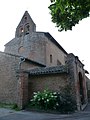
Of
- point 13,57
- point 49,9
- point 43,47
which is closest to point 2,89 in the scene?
point 13,57

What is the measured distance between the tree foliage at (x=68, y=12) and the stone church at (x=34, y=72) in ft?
21.0

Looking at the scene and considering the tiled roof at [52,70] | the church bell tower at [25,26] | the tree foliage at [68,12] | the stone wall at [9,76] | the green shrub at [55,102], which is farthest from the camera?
the church bell tower at [25,26]

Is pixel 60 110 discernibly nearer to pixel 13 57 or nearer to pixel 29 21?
pixel 13 57

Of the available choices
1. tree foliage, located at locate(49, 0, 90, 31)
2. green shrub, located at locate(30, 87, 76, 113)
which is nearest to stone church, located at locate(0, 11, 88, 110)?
→ green shrub, located at locate(30, 87, 76, 113)

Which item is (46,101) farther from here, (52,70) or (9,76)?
(9,76)

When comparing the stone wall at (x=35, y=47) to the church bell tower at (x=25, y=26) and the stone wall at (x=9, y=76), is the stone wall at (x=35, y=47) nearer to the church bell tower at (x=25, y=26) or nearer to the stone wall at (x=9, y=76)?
the church bell tower at (x=25, y=26)

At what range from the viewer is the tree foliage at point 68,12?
7.79 meters

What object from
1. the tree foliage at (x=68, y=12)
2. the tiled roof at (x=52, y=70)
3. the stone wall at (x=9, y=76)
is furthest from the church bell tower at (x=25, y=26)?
the tree foliage at (x=68, y=12)

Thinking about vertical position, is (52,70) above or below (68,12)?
below

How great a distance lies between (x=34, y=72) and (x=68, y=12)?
354 inches

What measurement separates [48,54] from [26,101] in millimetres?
12669

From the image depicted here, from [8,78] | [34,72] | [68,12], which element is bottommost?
[8,78]

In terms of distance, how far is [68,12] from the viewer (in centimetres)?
848

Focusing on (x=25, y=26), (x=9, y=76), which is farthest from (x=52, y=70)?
(x=25, y=26)
